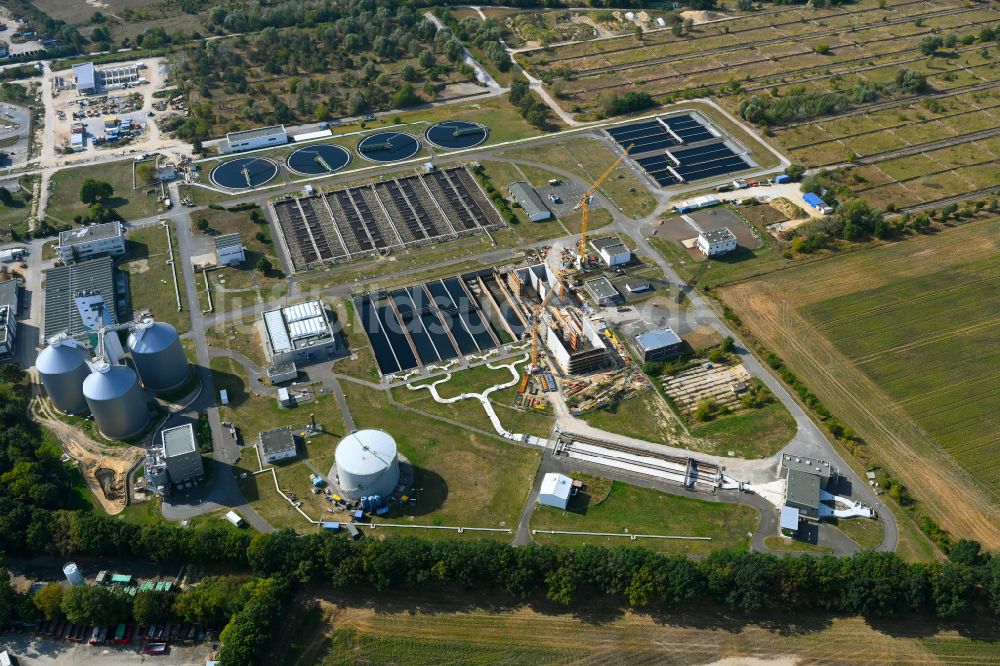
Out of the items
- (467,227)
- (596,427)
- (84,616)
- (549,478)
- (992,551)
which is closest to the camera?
(84,616)

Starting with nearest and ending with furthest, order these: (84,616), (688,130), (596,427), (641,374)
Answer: (84,616), (596,427), (641,374), (688,130)

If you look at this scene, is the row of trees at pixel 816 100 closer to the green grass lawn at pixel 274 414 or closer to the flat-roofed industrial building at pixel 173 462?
the green grass lawn at pixel 274 414

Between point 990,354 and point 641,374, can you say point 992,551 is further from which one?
point 641,374

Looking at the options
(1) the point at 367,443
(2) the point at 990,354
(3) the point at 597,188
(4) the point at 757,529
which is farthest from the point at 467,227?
(2) the point at 990,354

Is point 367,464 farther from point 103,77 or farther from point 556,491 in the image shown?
point 103,77

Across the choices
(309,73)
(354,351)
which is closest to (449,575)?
(354,351)

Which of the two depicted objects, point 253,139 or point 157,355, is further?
point 253,139

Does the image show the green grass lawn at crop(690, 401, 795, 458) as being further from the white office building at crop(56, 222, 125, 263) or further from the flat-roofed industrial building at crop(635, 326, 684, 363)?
the white office building at crop(56, 222, 125, 263)
